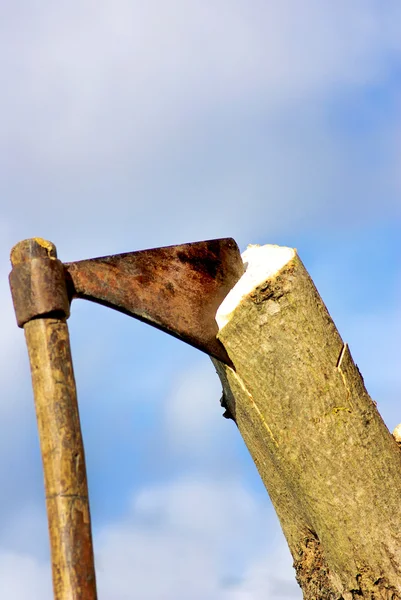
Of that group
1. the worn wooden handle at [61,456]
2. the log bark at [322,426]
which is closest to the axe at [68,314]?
the worn wooden handle at [61,456]

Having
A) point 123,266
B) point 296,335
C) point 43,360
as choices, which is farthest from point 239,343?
point 43,360

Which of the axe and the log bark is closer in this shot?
the axe

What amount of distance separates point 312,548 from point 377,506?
449 millimetres

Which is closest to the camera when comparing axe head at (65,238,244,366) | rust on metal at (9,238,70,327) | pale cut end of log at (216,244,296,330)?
rust on metal at (9,238,70,327)

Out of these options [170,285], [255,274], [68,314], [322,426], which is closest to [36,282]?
[68,314]

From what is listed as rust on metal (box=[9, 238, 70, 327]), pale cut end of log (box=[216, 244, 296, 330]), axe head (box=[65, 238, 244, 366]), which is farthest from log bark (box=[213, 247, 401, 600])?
rust on metal (box=[9, 238, 70, 327])

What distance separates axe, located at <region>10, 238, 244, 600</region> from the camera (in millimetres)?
2773

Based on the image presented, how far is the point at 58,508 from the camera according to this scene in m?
2.78

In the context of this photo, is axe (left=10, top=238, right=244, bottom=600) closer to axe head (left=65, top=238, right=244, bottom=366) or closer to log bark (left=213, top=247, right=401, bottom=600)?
axe head (left=65, top=238, right=244, bottom=366)

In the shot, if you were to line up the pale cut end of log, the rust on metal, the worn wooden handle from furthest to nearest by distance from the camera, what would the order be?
the pale cut end of log → the rust on metal → the worn wooden handle

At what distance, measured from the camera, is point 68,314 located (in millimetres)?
3041

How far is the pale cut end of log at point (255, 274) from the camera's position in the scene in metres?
3.31

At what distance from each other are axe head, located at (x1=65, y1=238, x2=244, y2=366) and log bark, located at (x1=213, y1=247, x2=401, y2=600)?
0.44 feet

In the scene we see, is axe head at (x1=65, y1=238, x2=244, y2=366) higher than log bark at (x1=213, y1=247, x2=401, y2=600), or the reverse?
axe head at (x1=65, y1=238, x2=244, y2=366)
